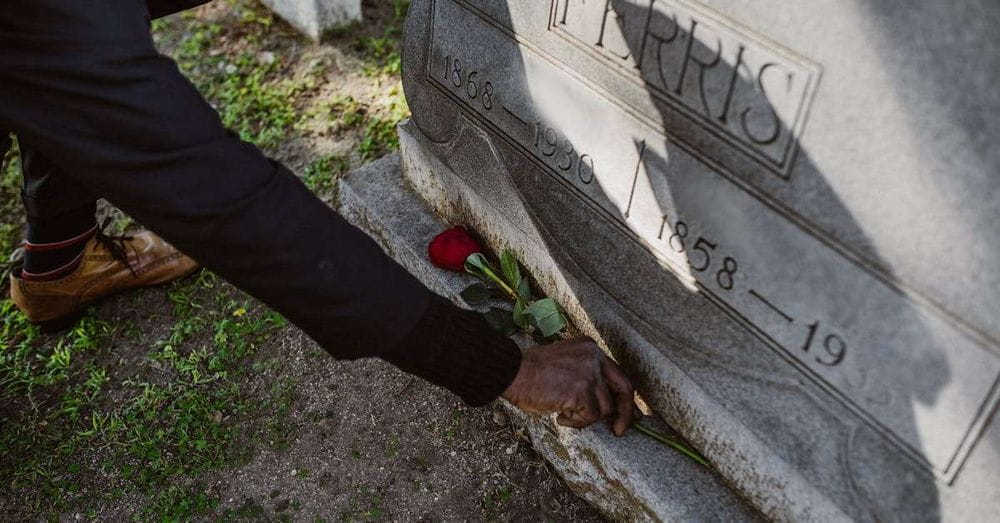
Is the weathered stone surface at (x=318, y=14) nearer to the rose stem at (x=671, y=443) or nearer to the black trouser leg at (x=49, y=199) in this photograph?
the black trouser leg at (x=49, y=199)

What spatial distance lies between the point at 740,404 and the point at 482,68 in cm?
119

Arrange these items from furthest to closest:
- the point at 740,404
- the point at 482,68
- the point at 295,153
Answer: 1. the point at 295,153
2. the point at 482,68
3. the point at 740,404

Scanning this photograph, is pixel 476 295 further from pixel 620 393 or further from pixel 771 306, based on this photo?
pixel 771 306

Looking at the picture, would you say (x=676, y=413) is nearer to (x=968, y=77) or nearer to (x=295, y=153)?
(x=968, y=77)

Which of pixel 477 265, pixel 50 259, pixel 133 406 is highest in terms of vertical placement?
pixel 477 265

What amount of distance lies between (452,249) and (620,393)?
2.49ft

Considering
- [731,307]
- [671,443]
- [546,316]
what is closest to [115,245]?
[546,316]

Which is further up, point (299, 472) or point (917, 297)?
point (917, 297)

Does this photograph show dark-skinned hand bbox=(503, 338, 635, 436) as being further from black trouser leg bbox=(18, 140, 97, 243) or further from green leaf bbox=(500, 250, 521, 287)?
black trouser leg bbox=(18, 140, 97, 243)

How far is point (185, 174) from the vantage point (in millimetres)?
1498

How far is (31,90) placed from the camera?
58.3 inches

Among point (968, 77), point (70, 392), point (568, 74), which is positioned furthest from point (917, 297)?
point (70, 392)

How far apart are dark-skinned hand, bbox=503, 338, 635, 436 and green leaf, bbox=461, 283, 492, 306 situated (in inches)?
17.7

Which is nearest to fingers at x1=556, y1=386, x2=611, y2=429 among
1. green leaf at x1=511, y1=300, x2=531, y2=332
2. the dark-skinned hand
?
the dark-skinned hand
